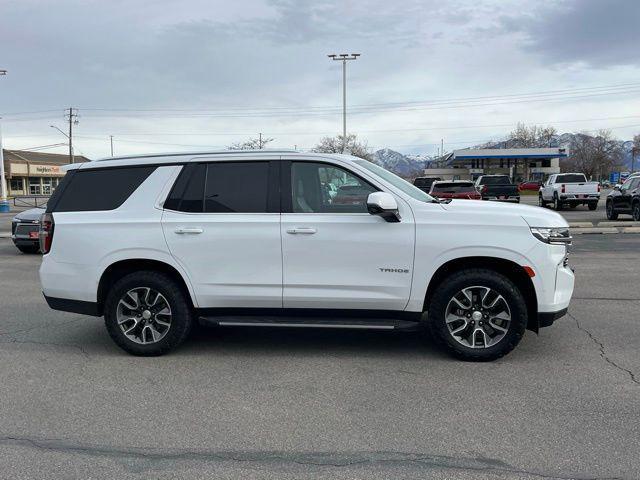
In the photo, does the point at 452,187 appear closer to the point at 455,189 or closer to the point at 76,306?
the point at 455,189

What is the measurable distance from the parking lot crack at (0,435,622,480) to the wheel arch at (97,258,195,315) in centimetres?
194

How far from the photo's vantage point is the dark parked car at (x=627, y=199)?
19.2m

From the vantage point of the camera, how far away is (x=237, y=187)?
5359mm

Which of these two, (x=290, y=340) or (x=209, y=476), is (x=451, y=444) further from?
(x=290, y=340)

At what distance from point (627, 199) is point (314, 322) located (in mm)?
18054

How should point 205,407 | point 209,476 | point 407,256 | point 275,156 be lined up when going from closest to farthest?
point 209,476 < point 205,407 < point 407,256 < point 275,156

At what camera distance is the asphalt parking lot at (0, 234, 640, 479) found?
11.2 ft

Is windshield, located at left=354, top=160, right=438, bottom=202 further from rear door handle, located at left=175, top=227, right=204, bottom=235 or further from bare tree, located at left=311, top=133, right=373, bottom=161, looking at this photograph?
bare tree, located at left=311, top=133, right=373, bottom=161

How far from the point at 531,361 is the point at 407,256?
1.50m

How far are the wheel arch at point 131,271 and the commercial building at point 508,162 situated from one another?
7585cm

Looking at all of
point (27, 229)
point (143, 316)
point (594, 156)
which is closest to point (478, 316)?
point (143, 316)

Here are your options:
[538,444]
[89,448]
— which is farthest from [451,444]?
[89,448]

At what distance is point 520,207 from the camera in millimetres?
5250

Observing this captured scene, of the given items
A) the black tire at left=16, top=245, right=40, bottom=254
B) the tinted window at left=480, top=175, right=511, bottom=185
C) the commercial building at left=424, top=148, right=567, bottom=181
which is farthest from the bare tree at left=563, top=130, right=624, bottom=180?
the black tire at left=16, top=245, right=40, bottom=254
